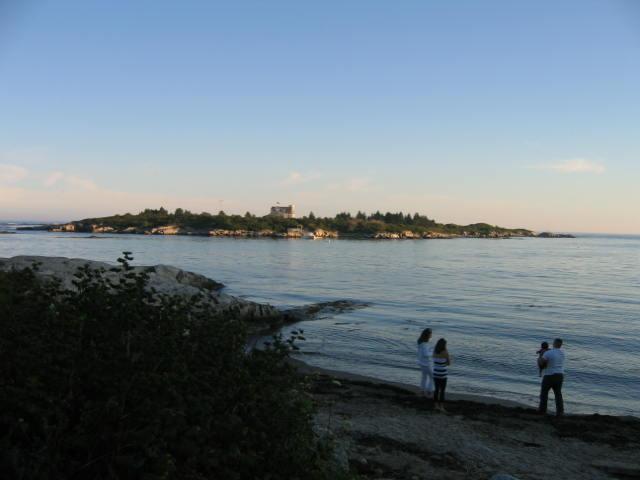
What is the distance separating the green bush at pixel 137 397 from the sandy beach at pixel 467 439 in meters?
2.48

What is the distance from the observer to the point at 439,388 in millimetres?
13188

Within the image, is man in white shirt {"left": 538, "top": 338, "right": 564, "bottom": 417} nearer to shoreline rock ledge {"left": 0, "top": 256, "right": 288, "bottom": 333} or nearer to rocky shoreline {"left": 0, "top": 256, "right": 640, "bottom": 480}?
rocky shoreline {"left": 0, "top": 256, "right": 640, "bottom": 480}

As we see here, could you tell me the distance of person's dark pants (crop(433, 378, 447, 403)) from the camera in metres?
13.1

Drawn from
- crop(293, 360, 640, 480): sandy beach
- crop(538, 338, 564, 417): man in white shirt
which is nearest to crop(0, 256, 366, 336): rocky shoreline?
crop(293, 360, 640, 480): sandy beach

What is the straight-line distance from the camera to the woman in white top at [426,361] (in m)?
13.5

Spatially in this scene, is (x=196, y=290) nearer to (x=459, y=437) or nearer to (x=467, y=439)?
(x=459, y=437)

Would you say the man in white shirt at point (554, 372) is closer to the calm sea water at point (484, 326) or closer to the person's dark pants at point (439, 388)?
the calm sea water at point (484, 326)

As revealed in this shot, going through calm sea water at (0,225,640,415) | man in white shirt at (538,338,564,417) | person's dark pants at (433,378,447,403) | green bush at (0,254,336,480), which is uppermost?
green bush at (0,254,336,480)

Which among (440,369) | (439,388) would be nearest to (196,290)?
(439,388)

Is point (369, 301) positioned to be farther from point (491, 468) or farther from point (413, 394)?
point (491, 468)

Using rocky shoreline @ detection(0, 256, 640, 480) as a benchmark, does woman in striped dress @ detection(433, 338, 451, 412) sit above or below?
above

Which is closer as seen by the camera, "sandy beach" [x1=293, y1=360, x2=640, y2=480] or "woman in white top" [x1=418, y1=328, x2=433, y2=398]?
"sandy beach" [x1=293, y1=360, x2=640, y2=480]

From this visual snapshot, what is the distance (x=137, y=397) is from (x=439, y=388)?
1067 centimetres

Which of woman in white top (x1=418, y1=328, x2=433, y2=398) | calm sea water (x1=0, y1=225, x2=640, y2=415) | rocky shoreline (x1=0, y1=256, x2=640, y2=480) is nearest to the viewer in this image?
rocky shoreline (x1=0, y1=256, x2=640, y2=480)
